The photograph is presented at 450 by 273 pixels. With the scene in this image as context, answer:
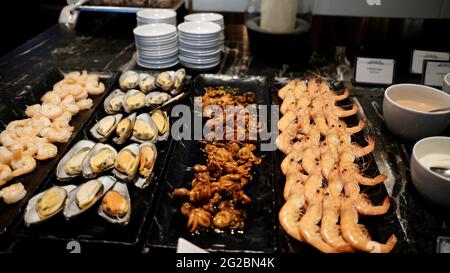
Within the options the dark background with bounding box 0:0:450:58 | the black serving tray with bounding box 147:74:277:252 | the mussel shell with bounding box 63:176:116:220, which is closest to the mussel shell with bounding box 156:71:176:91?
the black serving tray with bounding box 147:74:277:252

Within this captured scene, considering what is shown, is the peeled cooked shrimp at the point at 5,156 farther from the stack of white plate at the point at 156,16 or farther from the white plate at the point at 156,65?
the stack of white plate at the point at 156,16

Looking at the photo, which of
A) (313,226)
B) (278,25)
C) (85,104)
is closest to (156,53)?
(85,104)

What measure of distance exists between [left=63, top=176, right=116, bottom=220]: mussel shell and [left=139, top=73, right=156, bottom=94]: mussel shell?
969 mm

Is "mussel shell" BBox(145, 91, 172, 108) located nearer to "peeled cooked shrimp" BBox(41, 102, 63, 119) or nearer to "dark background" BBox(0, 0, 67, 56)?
"peeled cooked shrimp" BBox(41, 102, 63, 119)

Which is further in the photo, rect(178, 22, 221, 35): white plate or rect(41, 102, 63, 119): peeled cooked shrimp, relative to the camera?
rect(178, 22, 221, 35): white plate

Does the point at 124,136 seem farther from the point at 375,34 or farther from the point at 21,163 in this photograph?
the point at 375,34

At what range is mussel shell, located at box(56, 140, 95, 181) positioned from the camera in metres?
1.85

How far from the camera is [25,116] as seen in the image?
239 centimetres

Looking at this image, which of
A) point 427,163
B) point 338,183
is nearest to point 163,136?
point 338,183

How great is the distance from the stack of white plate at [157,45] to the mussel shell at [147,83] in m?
0.28

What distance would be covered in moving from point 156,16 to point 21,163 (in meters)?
1.85

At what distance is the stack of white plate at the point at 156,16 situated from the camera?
3.10 m
